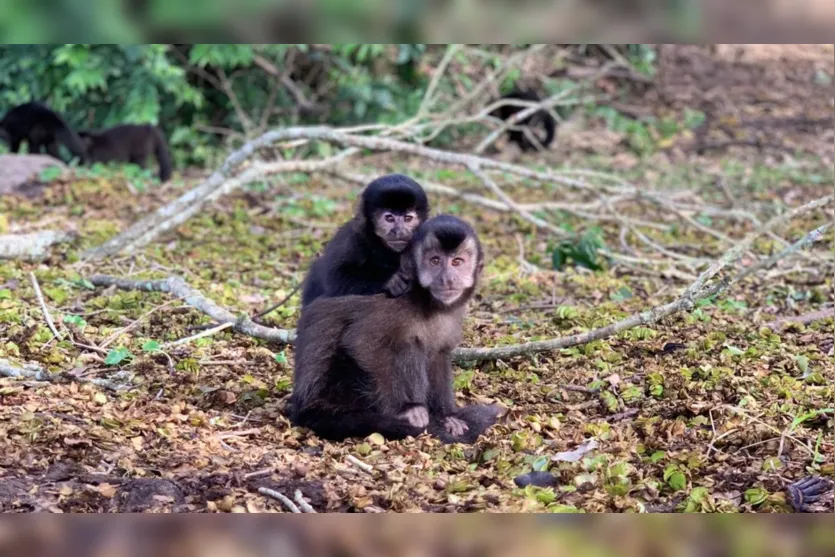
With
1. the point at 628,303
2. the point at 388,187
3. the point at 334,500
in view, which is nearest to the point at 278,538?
the point at 334,500

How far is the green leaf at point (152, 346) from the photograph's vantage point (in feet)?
17.8

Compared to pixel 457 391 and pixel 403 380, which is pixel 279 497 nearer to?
pixel 403 380

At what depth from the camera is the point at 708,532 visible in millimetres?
1280

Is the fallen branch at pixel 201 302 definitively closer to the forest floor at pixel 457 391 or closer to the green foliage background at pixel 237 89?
the forest floor at pixel 457 391

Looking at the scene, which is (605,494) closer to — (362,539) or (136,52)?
(362,539)

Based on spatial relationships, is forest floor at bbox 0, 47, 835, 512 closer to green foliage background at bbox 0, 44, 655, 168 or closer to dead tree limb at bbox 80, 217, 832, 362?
dead tree limb at bbox 80, 217, 832, 362

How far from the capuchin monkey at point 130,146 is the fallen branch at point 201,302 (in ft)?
20.7

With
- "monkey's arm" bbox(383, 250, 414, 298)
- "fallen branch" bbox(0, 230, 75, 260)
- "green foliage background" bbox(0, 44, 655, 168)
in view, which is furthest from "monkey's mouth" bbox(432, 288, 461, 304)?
"green foliage background" bbox(0, 44, 655, 168)

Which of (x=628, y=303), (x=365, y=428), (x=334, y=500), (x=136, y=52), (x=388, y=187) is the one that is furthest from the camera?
(x=136, y=52)

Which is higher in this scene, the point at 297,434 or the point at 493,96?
the point at 493,96

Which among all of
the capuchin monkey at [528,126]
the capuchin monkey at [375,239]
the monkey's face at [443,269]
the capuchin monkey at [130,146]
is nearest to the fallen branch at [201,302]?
the capuchin monkey at [375,239]

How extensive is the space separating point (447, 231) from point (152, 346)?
1884 millimetres

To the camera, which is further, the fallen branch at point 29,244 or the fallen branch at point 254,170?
the fallen branch at point 254,170

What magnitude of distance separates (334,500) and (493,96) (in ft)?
40.7
